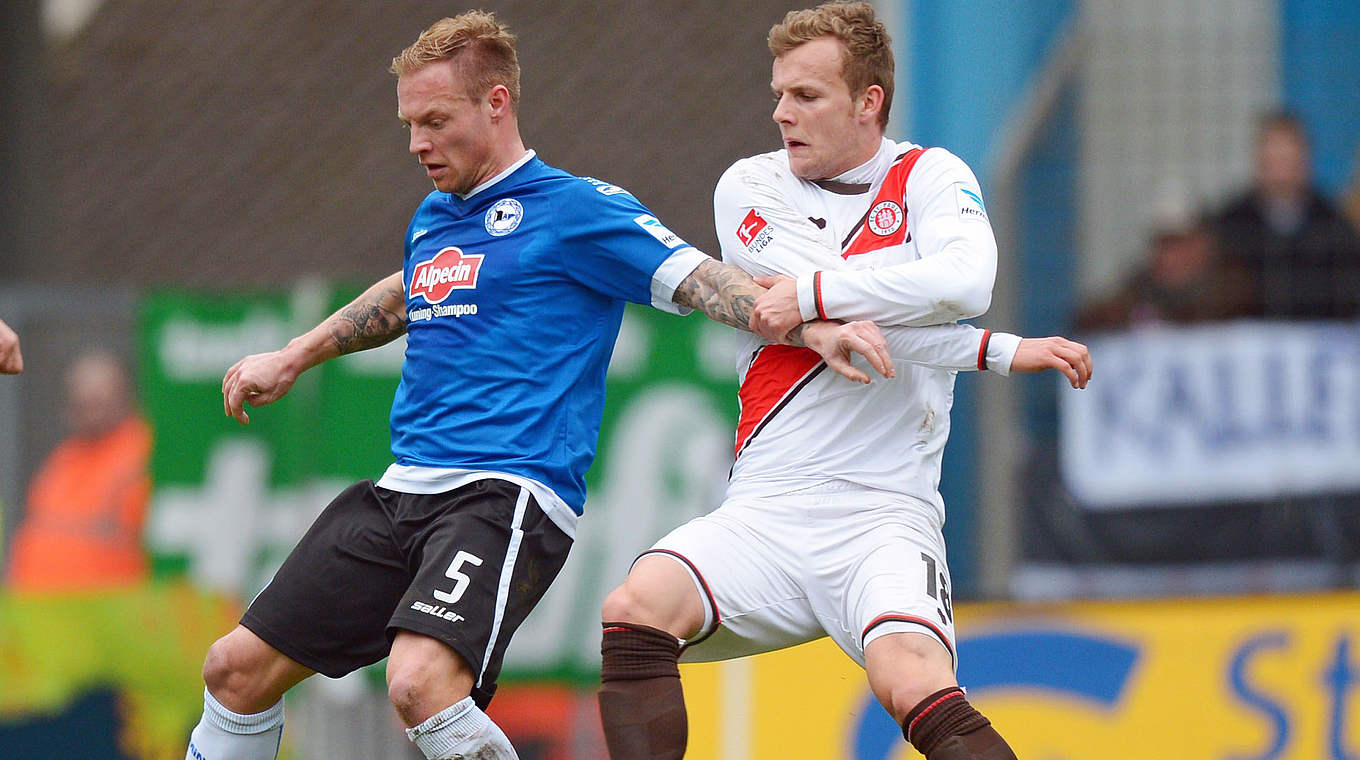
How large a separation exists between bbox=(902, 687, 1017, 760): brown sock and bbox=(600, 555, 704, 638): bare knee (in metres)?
0.59

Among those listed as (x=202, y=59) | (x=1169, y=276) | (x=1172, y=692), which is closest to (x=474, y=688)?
(x=1172, y=692)

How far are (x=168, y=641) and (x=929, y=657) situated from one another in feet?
14.2

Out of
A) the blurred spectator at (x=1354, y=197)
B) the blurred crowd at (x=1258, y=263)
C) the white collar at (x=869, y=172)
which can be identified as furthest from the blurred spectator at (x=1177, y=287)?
the white collar at (x=869, y=172)

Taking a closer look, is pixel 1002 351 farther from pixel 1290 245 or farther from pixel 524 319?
pixel 1290 245

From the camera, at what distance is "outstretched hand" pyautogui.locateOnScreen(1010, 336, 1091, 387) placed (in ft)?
14.5

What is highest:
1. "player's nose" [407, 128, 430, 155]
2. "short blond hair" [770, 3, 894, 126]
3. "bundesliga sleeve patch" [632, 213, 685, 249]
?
"short blond hair" [770, 3, 894, 126]

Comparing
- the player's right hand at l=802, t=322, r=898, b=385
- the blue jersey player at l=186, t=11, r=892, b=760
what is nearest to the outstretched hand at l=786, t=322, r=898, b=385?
the player's right hand at l=802, t=322, r=898, b=385

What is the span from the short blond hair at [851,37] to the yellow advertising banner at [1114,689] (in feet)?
9.71

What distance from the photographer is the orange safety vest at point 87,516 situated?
26.3 ft

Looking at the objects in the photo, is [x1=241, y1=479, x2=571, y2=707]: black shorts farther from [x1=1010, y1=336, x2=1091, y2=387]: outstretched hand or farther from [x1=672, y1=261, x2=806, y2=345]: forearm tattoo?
[x1=1010, y1=336, x2=1091, y2=387]: outstretched hand

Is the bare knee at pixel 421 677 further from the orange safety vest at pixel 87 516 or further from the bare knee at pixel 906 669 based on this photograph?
the orange safety vest at pixel 87 516

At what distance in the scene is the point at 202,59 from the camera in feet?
41.5

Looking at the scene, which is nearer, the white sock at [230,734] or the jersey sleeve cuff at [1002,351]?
the jersey sleeve cuff at [1002,351]

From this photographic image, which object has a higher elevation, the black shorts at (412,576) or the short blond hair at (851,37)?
the short blond hair at (851,37)
